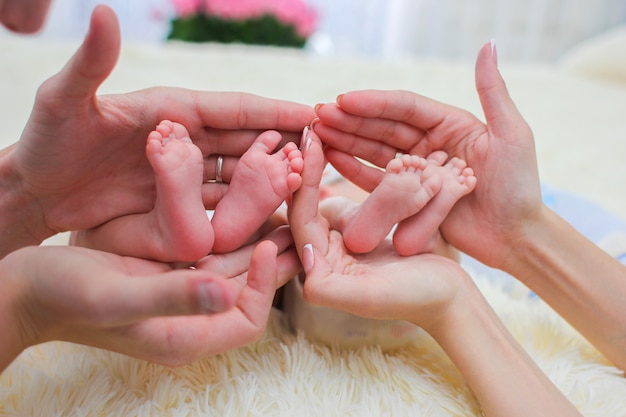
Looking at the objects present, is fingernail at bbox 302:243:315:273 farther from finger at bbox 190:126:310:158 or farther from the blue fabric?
the blue fabric

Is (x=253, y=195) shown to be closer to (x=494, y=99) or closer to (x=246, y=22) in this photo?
(x=494, y=99)

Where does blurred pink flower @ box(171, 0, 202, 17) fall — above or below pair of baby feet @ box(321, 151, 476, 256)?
above

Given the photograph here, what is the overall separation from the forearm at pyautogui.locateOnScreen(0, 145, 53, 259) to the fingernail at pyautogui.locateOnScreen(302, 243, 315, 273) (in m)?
0.37

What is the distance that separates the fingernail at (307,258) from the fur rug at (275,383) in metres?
0.12

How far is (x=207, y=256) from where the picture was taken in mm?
792

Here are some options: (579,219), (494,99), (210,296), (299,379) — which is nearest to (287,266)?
(299,379)

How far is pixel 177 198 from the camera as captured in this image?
72cm

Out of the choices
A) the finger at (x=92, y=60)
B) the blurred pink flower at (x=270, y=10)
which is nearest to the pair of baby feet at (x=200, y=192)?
the finger at (x=92, y=60)

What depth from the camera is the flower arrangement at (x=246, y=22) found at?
8.11 feet

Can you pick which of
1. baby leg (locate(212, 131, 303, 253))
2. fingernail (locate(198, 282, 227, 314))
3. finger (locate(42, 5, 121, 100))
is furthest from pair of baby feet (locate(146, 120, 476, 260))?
fingernail (locate(198, 282, 227, 314))

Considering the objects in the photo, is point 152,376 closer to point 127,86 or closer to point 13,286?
point 13,286

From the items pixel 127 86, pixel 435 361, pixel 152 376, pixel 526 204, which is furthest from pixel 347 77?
pixel 152 376

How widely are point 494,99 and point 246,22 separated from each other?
1844 mm

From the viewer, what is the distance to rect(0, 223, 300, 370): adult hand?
0.52m
